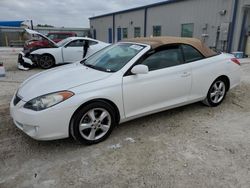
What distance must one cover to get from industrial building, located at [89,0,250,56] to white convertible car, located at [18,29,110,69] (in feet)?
26.4

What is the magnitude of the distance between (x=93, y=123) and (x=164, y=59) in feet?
5.25

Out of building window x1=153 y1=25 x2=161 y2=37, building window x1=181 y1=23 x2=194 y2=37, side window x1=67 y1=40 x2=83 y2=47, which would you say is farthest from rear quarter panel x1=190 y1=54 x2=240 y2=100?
building window x1=153 y1=25 x2=161 y2=37

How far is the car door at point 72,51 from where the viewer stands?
9.62m

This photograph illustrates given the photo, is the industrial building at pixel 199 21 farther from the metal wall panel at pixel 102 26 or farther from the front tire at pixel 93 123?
the front tire at pixel 93 123

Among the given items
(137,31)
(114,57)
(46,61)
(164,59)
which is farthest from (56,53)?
(137,31)

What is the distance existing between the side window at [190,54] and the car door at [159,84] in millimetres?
112

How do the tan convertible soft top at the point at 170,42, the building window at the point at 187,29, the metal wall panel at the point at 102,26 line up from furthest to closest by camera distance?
the metal wall panel at the point at 102,26 < the building window at the point at 187,29 < the tan convertible soft top at the point at 170,42

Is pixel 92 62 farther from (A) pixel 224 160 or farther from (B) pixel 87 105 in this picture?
(A) pixel 224 160

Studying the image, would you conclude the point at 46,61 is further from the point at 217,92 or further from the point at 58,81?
the point at 217,92

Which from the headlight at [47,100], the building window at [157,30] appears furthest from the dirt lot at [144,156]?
the building window at [157,30]

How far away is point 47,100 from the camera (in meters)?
2.86

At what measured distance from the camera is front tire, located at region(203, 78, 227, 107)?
14.4ft

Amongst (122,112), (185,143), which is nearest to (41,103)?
(122,112)

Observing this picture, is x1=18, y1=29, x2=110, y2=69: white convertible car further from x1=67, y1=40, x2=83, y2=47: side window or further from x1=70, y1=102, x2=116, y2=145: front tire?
x1=70, y1=102, x2=116, y2=145: front tire
